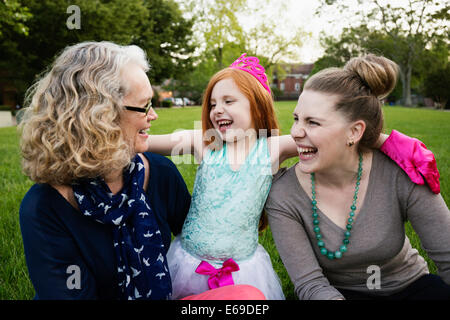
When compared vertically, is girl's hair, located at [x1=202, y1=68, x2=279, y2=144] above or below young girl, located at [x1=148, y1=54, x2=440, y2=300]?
above

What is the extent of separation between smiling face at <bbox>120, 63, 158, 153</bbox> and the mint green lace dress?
0.59 m

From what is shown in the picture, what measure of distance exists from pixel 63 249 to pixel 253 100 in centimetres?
157

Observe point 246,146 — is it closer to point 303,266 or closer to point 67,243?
point 303,266

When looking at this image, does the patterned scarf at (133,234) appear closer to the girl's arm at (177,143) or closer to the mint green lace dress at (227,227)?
the mint green lace dress at (227,227)

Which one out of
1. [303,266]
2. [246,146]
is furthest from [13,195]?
[303,266]

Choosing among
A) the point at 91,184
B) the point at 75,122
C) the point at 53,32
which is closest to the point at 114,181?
the point at 91,184

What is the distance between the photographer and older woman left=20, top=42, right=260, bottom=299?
177 centimetres

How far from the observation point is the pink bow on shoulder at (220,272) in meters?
2.25

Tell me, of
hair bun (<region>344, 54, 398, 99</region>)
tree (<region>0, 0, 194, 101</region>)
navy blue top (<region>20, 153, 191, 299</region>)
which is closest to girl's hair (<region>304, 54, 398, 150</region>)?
hair bun (<region>344, 54, 398, 99</region>)

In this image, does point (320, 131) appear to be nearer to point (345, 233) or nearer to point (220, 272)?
point (345, 233)

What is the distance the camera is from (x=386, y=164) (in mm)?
2135

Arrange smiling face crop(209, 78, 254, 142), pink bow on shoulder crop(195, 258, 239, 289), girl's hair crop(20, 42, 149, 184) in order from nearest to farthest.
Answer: girl's hair crop(20, 42, 149, 184)
pink bow on shoulder crop(195, 258, 239, 289)
smiling face crop(209, 78, 254, 142)

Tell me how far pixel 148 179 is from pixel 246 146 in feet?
2.44

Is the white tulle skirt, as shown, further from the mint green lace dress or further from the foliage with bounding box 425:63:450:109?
the foliage with bounding box 425:63:450:109
